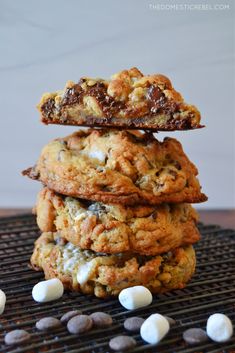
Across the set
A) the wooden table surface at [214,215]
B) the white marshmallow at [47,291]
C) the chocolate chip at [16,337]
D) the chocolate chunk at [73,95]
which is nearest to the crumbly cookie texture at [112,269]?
the white marshmallow at [47,291]

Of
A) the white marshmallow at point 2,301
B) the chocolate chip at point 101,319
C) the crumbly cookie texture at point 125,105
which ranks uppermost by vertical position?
the crumbly cookie texture at point 125,105

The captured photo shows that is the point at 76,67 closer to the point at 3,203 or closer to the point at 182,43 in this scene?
the point at 182,43

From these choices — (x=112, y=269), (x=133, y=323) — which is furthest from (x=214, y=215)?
(x=133, y=323)

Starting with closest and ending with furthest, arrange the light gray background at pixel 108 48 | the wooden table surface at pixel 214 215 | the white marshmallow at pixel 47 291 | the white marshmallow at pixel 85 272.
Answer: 1. the white marshmallow at pixel 47 291
2. the white marshmallow at pixel 85 272
3. the wooden table surface at pixel 214 215
4. the light gray background at pixel 108 48

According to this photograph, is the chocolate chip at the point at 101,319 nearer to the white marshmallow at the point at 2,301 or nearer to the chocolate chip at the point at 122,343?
the chocolate chip at the point at 122,343

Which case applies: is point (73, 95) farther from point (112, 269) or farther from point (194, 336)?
point (194, 336)
